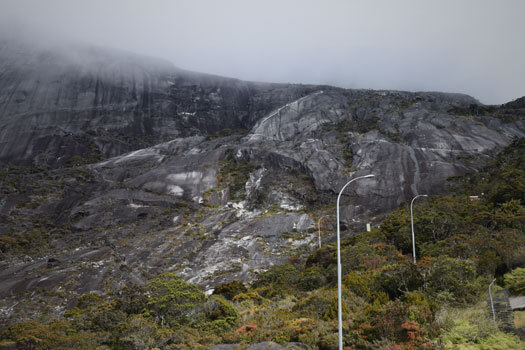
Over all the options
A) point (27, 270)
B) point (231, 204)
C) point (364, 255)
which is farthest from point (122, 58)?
point (364, 255)

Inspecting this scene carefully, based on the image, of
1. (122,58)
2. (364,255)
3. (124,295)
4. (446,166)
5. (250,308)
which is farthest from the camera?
(122,58)

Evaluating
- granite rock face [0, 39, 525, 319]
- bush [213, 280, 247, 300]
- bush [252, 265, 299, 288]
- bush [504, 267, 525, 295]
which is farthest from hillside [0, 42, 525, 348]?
bush [213, 280, 247, 300]

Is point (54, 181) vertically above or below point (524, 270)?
below

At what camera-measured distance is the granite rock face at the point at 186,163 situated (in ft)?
141

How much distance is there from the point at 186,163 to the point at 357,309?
6600 cm

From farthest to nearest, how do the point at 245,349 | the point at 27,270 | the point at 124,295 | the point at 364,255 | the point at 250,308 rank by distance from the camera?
the point at 27,270 < the point at 364,255 < the point at 124,295 < the point at 250,308 < the point at 245,349

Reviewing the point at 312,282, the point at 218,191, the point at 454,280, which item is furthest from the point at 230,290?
the point at 218,191

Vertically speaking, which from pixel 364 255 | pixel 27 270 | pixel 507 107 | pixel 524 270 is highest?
pixel 507 107

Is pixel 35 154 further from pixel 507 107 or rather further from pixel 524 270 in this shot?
pixel 507 107

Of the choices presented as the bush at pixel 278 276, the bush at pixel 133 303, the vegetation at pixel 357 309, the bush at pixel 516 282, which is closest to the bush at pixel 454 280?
the vegetation at pixel 357 309

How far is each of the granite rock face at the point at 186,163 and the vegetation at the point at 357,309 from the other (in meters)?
14.0

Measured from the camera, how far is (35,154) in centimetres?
9006

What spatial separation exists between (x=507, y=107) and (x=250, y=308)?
4255 inches

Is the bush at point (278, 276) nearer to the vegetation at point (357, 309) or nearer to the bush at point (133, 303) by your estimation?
the vegetation at point (357, 309)
